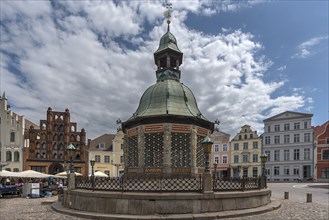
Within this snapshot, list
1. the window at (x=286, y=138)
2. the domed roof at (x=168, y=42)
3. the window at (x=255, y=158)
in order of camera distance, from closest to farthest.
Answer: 1. the domed roof at (x=168, y=42)
2. the window at (x=286, y=138)
3. the window at (x=255, y=158)

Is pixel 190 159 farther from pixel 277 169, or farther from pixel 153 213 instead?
pixel 277 169

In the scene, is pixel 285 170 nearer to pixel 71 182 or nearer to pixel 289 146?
pixel 289 146

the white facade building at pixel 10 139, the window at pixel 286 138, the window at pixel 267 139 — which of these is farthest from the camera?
the window at pixel 267 139

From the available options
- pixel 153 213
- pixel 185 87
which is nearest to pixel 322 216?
pixel 153 213

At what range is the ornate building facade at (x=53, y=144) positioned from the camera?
46.4 m

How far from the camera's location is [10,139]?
45656 mm

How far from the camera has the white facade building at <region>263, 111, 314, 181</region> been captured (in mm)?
53531

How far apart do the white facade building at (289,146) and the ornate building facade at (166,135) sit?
38847 mm

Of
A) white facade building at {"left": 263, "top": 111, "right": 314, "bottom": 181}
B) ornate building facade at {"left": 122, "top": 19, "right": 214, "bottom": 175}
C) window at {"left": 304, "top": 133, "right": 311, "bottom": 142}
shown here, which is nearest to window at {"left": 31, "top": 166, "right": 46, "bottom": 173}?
ornate building facade at {"left": 122, "top": 19, "right": 214, "bottom": 175}

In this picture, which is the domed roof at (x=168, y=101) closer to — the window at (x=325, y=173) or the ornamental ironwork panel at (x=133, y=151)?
the ornamental ironwork panel at (x=133, y=151)

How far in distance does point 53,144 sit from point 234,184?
42.5m

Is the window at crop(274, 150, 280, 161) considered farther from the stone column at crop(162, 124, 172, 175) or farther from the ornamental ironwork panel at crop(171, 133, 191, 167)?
the stone column at crop(162, 124, 172, 175)

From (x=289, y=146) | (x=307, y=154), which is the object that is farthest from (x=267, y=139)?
(x=307, y=154)

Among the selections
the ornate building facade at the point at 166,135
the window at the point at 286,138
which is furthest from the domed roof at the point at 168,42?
the window at the point at 286,138
